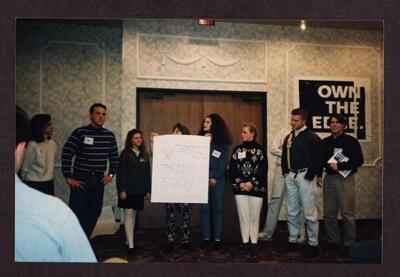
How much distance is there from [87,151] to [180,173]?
83cm

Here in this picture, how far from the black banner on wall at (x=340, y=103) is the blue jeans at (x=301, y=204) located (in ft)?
1.73

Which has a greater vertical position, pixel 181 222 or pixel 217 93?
pixel 217 93

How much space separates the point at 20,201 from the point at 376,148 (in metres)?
2.89

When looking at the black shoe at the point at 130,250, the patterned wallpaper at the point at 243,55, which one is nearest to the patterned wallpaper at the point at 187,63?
the patterned wallpaper at the point at 243,55

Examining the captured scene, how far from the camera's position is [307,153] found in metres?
3.51

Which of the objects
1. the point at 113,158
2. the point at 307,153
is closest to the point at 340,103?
→ the point at 307,153

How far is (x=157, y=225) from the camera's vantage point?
390cm

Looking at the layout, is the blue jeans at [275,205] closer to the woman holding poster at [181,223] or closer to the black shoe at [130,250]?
the woman holding poster at [181,223]

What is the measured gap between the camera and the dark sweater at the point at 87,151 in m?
3.44

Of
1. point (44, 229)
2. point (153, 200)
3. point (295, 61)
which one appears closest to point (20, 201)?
point (44, 229)

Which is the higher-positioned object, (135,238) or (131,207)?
(131,207)

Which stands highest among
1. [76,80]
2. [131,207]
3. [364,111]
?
[76,80]

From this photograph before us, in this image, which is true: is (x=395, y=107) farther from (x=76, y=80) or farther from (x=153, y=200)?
(x=76, y=80)

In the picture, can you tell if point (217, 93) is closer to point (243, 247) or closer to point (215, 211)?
point (215, 211)
